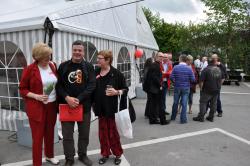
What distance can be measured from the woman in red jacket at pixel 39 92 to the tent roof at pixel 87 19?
5.16 feet

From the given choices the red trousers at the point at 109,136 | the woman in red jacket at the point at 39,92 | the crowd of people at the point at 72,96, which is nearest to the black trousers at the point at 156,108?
the crowd of people at the point at 72,96

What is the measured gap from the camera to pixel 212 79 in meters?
6.97

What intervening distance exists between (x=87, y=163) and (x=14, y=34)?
3181 millimetres

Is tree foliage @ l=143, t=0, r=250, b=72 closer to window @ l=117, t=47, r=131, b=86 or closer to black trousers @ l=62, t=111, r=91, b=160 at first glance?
window @ l=117, t=47, r=131, b=86

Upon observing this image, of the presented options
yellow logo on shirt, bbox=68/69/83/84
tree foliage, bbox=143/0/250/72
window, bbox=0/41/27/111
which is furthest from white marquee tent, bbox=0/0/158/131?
tree foliage, bbox=143/0/250/72

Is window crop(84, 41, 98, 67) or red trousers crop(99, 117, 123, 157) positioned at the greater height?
window crop(84, 41, 98, 67)

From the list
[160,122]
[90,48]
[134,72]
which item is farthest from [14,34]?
[134,72]

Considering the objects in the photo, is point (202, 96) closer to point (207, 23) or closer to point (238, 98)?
Result: point (238, 98)

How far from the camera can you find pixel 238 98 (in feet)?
37.0

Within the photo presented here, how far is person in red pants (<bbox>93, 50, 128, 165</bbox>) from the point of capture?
13.3 feet

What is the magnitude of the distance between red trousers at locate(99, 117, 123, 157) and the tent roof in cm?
217

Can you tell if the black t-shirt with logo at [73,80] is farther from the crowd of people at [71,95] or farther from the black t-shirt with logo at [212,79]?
the black t-shirt with logo at [212,79]

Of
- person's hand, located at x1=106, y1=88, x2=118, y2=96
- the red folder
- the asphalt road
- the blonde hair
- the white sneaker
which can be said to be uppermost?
the blonde hair

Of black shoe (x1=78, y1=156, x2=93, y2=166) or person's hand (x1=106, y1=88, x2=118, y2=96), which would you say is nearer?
person's hand (x1=106, y1=88, x2=118, y2=96)
